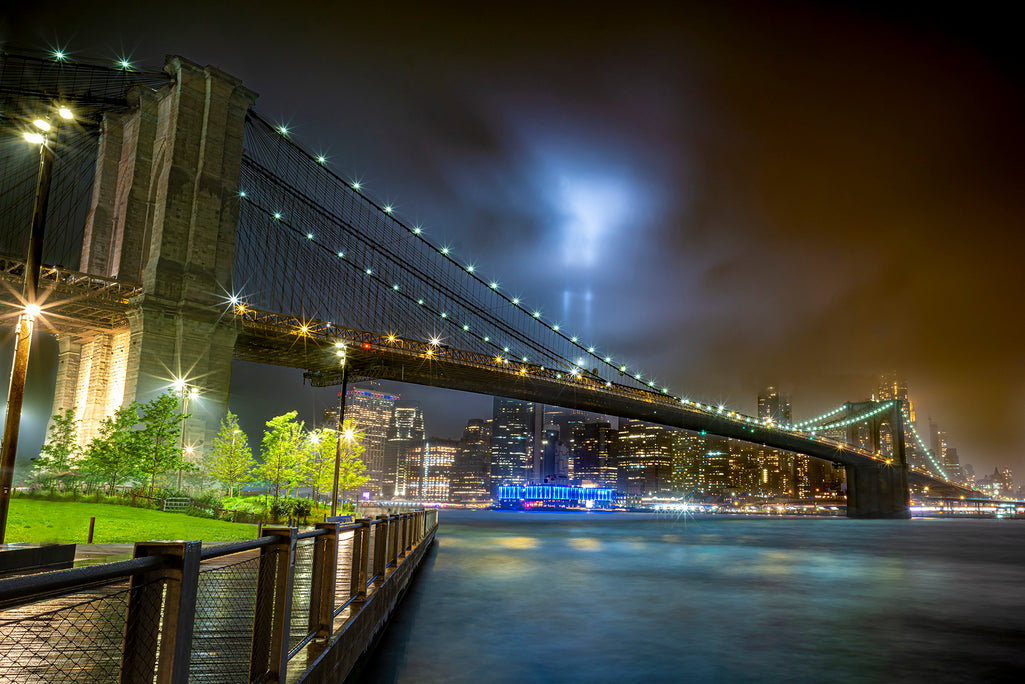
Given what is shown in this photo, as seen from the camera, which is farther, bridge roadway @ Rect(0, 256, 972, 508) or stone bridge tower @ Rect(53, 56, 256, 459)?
bridge roadway @ Rect(0, 256, 972, 508)

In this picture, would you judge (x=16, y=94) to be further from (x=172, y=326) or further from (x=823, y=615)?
(x=823, y=615)

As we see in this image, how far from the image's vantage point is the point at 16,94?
35.2 metres

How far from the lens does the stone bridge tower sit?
37.0m

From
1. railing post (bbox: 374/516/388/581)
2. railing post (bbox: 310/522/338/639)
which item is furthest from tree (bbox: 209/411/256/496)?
railing post (bbox: 310/522/338/639)

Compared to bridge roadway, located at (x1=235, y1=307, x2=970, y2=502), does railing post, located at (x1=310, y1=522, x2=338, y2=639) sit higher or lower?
lower

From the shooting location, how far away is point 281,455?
152 feet

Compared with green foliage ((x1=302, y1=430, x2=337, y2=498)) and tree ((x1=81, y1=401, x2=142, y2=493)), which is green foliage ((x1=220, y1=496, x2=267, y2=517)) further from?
green foliage ((x1=302, y1=430, x2=337, y2=498))

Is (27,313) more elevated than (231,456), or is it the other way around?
(27,313)

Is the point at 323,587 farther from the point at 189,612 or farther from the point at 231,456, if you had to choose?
the point at 231,456

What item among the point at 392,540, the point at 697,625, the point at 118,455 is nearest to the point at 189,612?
the point at 392,540

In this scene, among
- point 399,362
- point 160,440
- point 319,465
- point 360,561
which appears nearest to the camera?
point 360,561

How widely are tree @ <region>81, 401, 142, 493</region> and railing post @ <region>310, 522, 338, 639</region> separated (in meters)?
29.7

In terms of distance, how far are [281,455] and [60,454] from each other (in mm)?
13690

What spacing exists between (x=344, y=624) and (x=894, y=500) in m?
108
